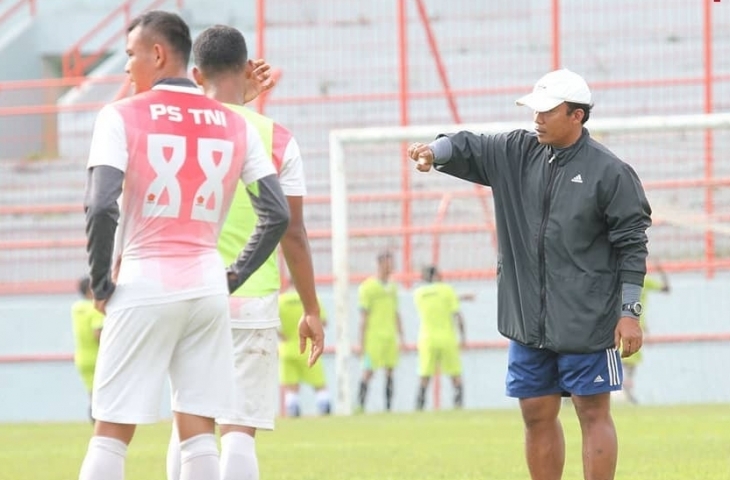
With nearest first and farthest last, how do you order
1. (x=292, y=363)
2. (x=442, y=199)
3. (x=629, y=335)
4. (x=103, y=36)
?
(x=629, y=335) → (x=292, y=363) → (x=442, y=199) → (x=103, y=36)

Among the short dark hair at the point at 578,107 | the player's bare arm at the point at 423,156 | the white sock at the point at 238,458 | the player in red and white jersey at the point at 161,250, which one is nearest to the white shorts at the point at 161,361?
the player in red and white jersey at the point at 161,250

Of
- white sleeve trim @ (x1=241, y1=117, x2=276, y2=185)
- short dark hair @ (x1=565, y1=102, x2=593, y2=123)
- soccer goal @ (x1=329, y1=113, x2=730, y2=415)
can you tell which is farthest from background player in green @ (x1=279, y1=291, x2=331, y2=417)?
white sleeve trim @ (x1=241, y1=117, x2=276, y2=185)

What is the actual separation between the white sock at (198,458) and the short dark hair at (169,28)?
1.37 metres

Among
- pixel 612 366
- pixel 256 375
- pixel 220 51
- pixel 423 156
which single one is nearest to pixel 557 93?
pixel 423 156

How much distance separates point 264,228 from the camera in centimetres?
591

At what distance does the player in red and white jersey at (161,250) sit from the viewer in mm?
5473

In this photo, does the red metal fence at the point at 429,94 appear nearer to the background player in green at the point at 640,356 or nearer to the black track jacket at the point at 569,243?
the background player in green at the point at 640,356

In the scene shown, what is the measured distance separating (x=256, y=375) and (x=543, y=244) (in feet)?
5.41

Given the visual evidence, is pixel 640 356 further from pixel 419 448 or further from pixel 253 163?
pixel 253 163

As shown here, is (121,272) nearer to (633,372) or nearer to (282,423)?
(282,423)

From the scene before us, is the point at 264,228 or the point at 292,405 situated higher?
the point at 264,228

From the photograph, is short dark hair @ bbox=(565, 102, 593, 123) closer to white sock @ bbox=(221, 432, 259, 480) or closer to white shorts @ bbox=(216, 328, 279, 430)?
white shorts @ bbox=(216, 328, 279, 430)

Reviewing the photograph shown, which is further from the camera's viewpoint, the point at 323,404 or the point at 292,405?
the point at 292,405

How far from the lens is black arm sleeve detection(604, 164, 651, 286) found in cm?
725
